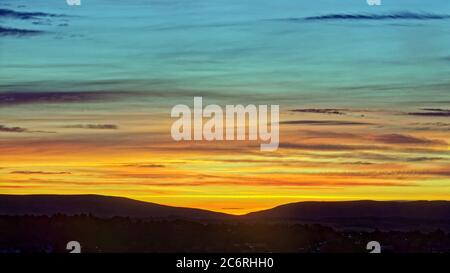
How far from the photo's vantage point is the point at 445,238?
3745 inches

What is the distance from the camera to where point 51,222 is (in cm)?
9544

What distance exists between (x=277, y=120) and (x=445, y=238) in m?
1.67

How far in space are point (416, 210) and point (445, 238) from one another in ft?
1.47

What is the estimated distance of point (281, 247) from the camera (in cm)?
9500

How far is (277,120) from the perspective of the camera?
313 feet
